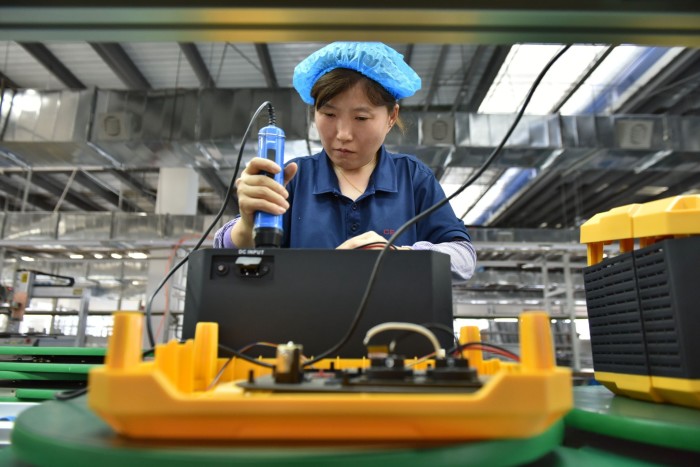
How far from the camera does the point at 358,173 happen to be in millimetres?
974

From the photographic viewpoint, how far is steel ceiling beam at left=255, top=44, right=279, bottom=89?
331cm

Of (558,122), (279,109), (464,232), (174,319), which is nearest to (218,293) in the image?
(464,232)

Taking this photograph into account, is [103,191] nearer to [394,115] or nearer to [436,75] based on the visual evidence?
[436,75]

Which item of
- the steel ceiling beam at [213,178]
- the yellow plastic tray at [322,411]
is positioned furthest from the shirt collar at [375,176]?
the steel ceiling beam at [213,178]

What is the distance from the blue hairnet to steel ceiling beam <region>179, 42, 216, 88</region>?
282cm

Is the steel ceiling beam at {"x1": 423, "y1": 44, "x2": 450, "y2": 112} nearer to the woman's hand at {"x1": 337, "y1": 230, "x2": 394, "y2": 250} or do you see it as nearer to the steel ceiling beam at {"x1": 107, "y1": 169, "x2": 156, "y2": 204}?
the woman's hand at {"x1": 337, "y1": 230, "x2": 394, "y2": 250}

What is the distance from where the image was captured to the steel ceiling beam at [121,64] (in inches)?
131

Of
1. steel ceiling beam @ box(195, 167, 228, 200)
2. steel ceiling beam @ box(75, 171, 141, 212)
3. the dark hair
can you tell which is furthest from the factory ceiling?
the dark hair

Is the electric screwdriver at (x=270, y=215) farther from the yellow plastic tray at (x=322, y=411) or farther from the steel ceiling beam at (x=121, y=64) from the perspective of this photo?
the steel ceiling beam at (x=121, y=64)

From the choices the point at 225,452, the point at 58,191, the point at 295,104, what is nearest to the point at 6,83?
the point at 58,191

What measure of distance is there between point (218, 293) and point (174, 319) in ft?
13.5

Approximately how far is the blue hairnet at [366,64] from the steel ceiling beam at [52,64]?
3448 millimetres

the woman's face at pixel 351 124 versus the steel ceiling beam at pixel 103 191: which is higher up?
the steel ceiling beam at pixel 103 191

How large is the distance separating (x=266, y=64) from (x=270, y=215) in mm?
3131
